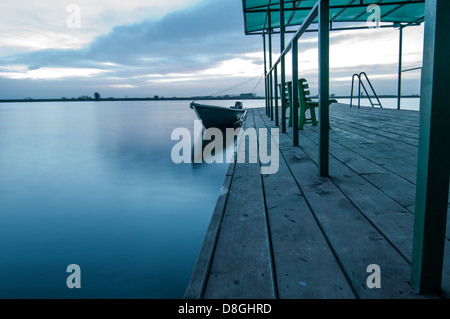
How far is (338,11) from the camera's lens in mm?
8852

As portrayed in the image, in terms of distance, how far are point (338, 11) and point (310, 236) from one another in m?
9.21

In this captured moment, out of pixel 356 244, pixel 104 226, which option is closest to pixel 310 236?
pixel 356 244

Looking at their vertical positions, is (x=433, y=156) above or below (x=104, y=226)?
above

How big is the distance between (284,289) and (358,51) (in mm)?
16507

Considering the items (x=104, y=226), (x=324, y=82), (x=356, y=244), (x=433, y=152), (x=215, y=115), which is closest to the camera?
(x=433, y=152)

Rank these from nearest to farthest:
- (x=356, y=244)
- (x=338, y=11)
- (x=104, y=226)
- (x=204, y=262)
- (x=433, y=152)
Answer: (x=433, y=152) → (x=204, y=262) → (x=356, y=244) → (x=104, y=226) → (x=338, y=11)

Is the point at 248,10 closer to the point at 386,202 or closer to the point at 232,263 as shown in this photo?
the point at 386,202

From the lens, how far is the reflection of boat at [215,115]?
32.1 feet

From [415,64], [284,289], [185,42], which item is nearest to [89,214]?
[284,289]

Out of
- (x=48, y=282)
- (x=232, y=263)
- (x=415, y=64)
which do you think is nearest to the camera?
(x=232, y=263)

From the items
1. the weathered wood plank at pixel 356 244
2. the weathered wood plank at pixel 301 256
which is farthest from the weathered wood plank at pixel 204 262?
the weathered wood plank at pixel 356 244

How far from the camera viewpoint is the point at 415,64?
7.75 meters

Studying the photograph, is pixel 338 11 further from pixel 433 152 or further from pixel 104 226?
pixel 433 152

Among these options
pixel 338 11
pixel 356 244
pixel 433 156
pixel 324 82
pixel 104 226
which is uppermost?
pixel 338 11
